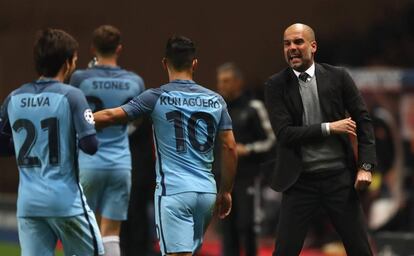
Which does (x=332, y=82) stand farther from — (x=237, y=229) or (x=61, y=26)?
(x=61, y=26)

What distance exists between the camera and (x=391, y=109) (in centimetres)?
1416

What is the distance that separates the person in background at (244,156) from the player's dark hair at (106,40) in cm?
178

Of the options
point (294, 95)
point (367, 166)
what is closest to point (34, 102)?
point (294, 95)

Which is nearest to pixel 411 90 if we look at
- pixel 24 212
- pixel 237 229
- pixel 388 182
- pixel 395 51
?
pixel 388 182

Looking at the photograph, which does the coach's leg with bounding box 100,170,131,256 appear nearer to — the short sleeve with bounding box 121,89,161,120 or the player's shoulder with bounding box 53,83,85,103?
→ the short sleeve with bounding box 121,89,161,120

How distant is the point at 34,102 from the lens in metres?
6.99

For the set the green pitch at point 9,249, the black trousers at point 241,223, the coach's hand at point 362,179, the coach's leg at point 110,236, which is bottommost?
the green pitch at point 9,249

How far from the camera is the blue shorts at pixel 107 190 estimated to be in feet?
30.9

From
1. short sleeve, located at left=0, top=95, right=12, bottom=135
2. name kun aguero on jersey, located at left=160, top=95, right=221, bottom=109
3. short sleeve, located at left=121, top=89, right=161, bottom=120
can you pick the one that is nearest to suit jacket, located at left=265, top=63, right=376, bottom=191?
name kun aguero on jersey, located at left=160, top=95, right=221, bottom=109

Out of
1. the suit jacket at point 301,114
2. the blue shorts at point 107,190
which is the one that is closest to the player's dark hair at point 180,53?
the suit jacket at point 301,114

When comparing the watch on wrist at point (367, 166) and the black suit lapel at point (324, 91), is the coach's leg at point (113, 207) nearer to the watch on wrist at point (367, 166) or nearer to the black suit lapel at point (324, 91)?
the black suit lapel at point (324, 91)

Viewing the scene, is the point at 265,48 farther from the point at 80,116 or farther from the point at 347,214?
the point at 80,116

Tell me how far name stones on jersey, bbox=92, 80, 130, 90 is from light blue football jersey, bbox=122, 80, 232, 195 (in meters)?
1.70

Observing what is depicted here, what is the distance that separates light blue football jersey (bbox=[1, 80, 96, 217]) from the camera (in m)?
6.93
